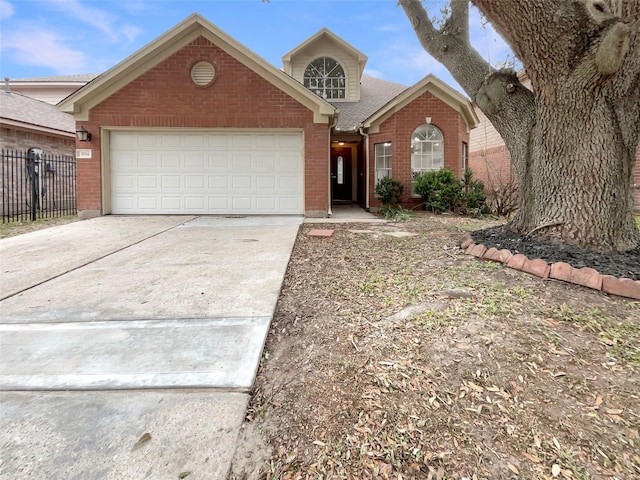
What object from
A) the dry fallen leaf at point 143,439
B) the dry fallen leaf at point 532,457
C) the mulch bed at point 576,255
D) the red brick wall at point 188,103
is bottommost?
the dry fallen leaf at point 532,457

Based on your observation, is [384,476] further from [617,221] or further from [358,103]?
[358,103]

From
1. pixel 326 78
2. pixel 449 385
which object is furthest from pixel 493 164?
pixel 449 385

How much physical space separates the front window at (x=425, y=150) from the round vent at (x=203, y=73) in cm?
637

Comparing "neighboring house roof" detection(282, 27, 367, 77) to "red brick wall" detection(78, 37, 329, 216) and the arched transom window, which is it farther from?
"red brick wall" detection(78, 37, 329, 216)

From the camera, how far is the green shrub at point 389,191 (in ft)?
38.5

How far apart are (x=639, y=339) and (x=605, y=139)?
2.50 meters

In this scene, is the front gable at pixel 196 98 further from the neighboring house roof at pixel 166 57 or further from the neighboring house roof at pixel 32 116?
the neighboring house roof at pixel 32 116

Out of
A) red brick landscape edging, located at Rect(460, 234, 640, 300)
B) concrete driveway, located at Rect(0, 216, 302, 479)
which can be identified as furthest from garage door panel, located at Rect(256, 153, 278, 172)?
red brick landscape edging, located at Rect(460, 234, 640, 300)

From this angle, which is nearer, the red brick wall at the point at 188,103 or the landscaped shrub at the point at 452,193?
the red brick wall at the point at 188,103

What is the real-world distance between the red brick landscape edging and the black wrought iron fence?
11.7 meters

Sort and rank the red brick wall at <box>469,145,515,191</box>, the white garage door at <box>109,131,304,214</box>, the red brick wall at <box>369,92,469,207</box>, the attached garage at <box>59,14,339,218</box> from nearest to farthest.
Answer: the attached garage at <box>59,14,339,218</box>
the white garage door at <box>109,131,304,214</box>
the red brick wall at <box>369,92,469,207</box>
the red brick wall at <box>469,145,515,191</box>

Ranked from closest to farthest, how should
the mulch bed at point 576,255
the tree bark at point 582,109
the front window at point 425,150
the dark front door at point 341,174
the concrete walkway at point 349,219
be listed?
the mulch bed at point 576,255, the tree bark at point 582,109, the concrete walkway at point 349,219, the front window at point 425,150, the dark front door at point 341,174

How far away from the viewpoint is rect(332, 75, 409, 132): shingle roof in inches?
530

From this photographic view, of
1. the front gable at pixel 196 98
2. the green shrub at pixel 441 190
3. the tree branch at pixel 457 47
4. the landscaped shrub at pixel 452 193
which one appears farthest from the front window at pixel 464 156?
the tree branch at pixel 457 47
